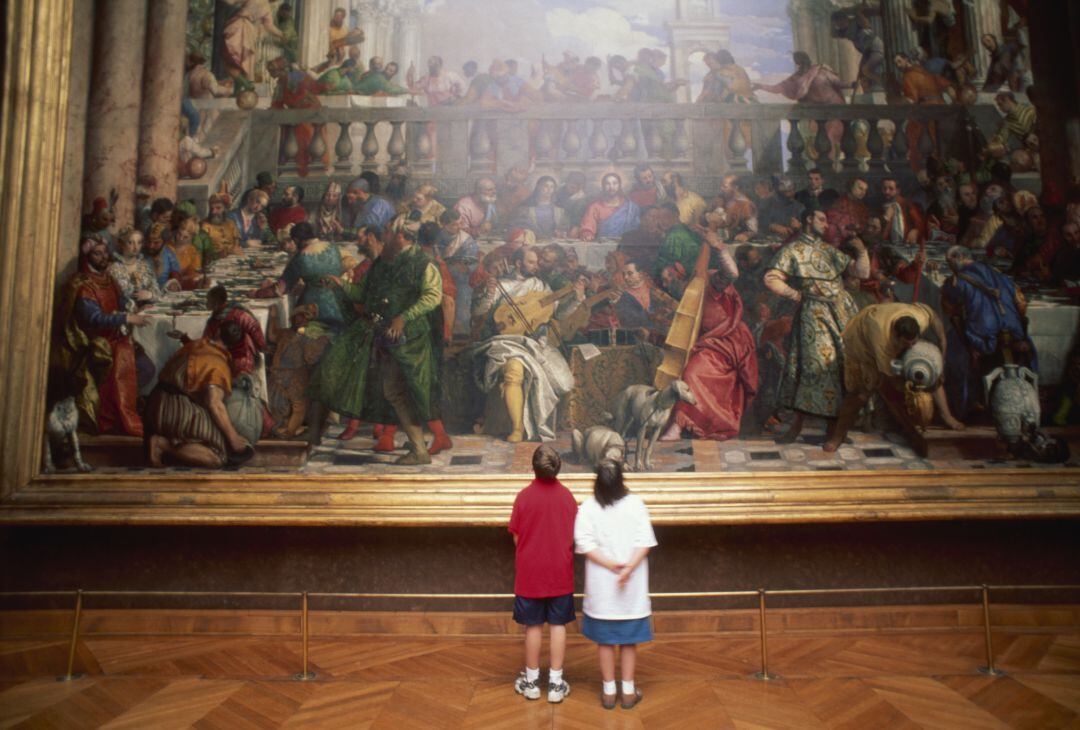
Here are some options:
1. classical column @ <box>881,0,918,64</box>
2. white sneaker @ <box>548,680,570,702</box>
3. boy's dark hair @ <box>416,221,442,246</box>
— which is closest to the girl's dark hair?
white sneaker @ <box>548,680,570,702</box>

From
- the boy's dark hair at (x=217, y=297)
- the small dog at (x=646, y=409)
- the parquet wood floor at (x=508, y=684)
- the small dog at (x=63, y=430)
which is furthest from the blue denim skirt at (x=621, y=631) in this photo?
the small dog at (x=63, y=430)

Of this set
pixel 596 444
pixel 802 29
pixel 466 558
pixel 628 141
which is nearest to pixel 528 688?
pixel 466 558

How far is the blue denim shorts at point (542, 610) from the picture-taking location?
14.8ft

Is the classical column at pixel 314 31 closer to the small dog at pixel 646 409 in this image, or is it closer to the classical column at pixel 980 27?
the small dog at pixel 646 409

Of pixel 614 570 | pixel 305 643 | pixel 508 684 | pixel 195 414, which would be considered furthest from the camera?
pixel 195 414

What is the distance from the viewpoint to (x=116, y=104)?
7.00 meters

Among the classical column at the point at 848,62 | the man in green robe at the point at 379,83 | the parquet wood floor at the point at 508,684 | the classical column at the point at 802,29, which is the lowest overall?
the parquet wood floor at the point at 508,684

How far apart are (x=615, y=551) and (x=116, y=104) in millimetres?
6060

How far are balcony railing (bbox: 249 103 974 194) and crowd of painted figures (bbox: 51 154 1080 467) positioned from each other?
210 millimetres

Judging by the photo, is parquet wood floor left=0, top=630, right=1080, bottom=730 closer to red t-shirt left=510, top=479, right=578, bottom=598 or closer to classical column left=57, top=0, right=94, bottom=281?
red t-shirt left=510, top=479, right=578, bottom=598

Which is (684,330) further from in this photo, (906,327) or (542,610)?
(542,610)

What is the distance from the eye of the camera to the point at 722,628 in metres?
6.21

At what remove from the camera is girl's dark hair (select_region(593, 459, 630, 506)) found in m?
4.46

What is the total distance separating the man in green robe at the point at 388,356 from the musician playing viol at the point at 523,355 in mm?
470
